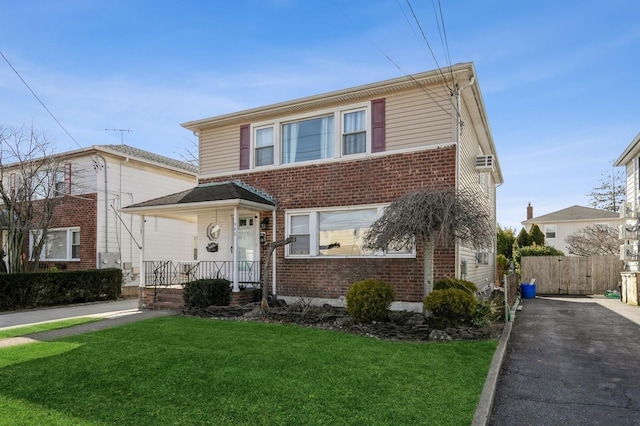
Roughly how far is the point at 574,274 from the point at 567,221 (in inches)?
781

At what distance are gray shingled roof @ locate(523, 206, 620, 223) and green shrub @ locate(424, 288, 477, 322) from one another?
3170cm

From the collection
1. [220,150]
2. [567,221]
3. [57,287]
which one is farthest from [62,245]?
[567,221]

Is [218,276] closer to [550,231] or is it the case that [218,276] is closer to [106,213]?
[106,213]

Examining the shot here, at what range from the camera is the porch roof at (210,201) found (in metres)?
11.3

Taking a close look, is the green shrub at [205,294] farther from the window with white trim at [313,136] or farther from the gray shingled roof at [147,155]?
the gray shingled roof at [147,155]

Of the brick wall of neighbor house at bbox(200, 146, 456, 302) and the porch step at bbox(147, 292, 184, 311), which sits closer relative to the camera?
the brick wall of neighbor house at bbox(200, 146, 456, 302)

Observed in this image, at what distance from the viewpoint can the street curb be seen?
14.0ft

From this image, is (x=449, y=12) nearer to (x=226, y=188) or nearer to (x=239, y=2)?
(x=239, y=2)

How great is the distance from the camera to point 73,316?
11.1m

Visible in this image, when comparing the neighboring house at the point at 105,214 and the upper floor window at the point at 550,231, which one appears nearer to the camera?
the neighboring house at the point at 105,214

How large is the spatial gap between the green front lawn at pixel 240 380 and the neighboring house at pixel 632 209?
12598 mm

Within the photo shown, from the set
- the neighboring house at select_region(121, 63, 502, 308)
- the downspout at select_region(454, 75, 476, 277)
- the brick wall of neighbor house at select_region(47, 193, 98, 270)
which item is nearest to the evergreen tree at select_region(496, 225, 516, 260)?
the neighboring house at select_region(121, 63, 502, 308)

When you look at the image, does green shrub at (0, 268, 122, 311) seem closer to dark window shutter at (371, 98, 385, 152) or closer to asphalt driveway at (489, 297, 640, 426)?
dark window shutter at (371, 98, 385, 152)

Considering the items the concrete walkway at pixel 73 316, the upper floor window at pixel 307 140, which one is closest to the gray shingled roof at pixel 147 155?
the concrete walkway at pixel 73 316
